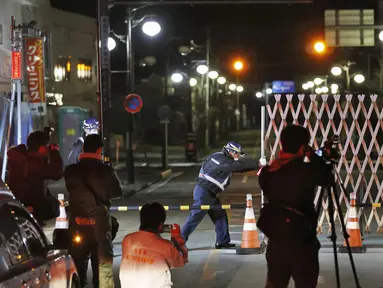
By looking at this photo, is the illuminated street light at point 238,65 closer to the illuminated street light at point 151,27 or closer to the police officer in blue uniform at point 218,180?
the illuminated street light at point 151,27

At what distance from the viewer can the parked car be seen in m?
5.38

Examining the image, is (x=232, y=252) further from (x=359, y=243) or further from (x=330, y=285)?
(x=330, y=285)

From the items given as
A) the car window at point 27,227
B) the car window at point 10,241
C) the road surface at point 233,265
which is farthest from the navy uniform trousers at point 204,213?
the car window at point 10,241

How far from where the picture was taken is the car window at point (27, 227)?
6.02 metres

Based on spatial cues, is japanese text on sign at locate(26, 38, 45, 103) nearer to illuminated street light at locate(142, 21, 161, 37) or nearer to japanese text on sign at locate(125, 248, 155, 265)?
illuminated street light at locate(142, 21, 161, 37)

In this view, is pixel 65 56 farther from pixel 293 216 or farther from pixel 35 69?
pixel 293 216

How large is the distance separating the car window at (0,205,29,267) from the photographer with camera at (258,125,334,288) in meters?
Answer: 2.02

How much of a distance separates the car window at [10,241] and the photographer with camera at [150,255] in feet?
2.71

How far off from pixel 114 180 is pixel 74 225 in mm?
704

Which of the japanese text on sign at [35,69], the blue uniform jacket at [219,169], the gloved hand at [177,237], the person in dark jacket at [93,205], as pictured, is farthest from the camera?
the japanese text on sign at [35,69]

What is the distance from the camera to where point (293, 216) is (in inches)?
264

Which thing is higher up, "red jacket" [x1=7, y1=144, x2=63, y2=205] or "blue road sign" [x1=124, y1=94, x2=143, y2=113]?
"blue road sign" [x1=124, y1=94, x2=143, y2=113]

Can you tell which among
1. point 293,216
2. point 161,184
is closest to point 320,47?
point 161,184

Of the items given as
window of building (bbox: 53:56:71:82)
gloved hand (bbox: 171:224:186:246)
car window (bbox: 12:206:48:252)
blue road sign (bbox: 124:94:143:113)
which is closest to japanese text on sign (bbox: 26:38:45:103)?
blue road sign (bbox: 124:94:143:113)
